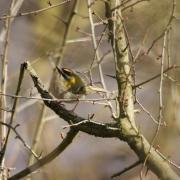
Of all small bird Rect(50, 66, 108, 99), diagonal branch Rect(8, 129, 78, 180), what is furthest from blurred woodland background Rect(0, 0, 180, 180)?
small bird Rect(50, 66, 108, 99)

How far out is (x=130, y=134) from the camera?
290 centimetres

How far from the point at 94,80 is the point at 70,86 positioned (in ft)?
1.75

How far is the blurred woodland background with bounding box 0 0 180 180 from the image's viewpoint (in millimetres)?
3645

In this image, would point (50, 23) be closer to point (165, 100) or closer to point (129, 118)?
point (165, 100)

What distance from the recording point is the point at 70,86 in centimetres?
300

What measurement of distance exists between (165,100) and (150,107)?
564 millimetres

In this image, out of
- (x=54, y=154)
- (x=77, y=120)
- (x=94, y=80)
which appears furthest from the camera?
(x=94, y=80)

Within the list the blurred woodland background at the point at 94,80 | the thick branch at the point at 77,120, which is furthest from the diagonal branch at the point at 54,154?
the blurred woodland background at the point at 94,80

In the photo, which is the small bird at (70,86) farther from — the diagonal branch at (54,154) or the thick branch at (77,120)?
the diagonal branch at (54,154)

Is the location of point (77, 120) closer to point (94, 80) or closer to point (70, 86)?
point (70, 86)

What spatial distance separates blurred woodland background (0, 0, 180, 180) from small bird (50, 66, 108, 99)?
32 centimetres

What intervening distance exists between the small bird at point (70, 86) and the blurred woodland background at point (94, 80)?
317 millimetres

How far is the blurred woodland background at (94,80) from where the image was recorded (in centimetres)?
364

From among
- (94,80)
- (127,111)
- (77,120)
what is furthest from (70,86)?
(94,80)
